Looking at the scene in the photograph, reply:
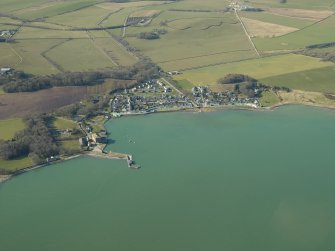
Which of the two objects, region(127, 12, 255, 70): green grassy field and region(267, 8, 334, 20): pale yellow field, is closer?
region(127, 12, 255, 70): green grassy field

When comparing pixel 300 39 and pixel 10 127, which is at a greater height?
pixel 300 39

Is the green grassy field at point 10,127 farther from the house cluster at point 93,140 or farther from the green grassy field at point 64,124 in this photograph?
the house cluster at point 93,140

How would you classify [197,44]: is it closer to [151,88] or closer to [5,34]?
[151,88]

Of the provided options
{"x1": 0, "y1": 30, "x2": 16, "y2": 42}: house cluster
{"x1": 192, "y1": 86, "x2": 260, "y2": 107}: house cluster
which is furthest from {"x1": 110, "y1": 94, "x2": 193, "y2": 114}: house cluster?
{"x1": 0, "y1": 30, "x2": 16, "y2": 42}: house cluster

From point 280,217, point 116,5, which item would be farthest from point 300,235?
point 116,5

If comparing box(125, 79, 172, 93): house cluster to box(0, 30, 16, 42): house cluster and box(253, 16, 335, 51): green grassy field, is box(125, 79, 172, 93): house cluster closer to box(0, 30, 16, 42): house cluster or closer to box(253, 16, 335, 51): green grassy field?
box(253, 16, 335, 51): green grassy field

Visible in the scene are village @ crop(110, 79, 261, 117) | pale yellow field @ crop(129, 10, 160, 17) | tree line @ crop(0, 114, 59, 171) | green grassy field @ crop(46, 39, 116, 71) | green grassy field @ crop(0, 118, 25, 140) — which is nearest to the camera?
tree line @ crop(0, 114, 59, 171)

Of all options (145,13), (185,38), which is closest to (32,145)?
(185,38)

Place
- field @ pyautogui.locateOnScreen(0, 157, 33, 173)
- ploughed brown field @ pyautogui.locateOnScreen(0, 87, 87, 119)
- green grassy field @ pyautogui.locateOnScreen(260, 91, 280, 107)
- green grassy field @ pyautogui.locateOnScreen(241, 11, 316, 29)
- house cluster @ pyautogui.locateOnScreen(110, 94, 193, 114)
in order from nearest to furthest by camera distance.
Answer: field @ pyautogui.locateOnScreen(0, 157, 33, 173) → ploughed brown field @ pyautogui.locateOnScreen(0, 87, 87, 119) → house cluster @ pyautogui.locateOnScreen(110, 94, 193, 114) → green grassy field @ pyautogui.locateOnScreen(260, 91, 280, 107) → green grassy field @ pyautogui.locateOnScreen(241, 11, 316, 29)
